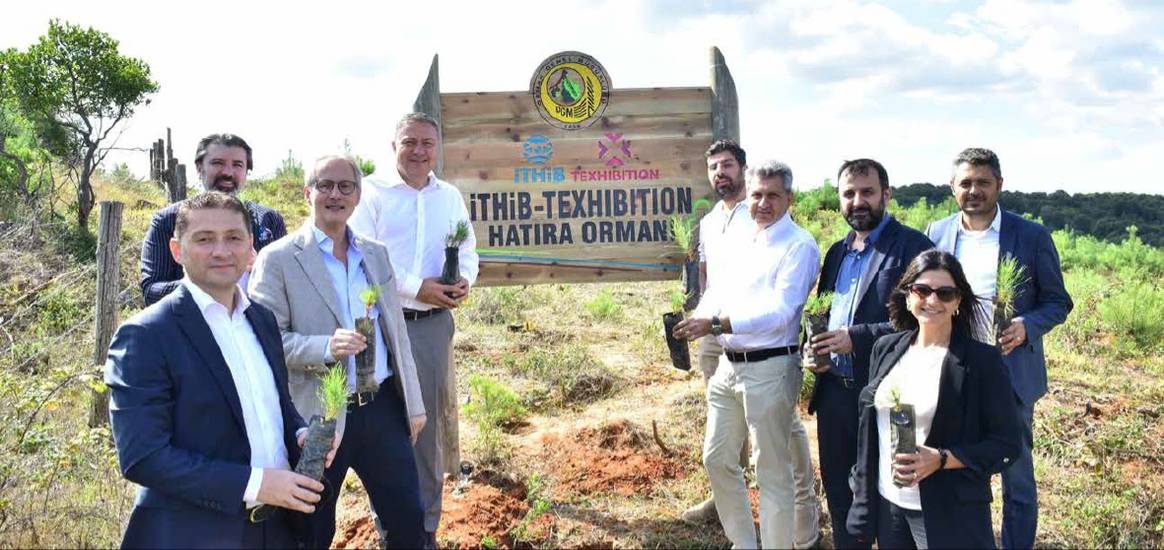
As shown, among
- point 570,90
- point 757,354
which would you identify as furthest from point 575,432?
point 757,354

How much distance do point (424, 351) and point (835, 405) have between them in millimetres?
2156

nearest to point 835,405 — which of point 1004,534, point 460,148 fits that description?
point 1004,534

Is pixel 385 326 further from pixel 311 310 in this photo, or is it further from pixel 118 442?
pixel 118 442

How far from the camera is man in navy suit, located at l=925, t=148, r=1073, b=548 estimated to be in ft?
14.2

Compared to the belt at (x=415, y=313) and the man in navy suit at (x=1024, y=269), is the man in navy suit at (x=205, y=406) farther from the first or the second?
the man in navy suit at (x=1024, y=269)

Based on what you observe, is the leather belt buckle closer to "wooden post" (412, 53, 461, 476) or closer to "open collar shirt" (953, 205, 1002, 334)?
"wooden post" (412, 53, 461, 476)

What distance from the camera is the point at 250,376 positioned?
9.36 ft

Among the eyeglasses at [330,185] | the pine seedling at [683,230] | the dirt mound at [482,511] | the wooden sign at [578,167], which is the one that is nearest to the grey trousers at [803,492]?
the pine seedling at [683,230]

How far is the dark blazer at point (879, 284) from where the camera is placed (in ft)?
12.9

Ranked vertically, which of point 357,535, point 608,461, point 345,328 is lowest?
point 357,535

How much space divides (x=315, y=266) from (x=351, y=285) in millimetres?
190

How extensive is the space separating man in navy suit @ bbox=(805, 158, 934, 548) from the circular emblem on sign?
2.54 m

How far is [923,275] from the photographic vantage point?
340 cm

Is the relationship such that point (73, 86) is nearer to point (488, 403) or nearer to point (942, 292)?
point (488, 403)
